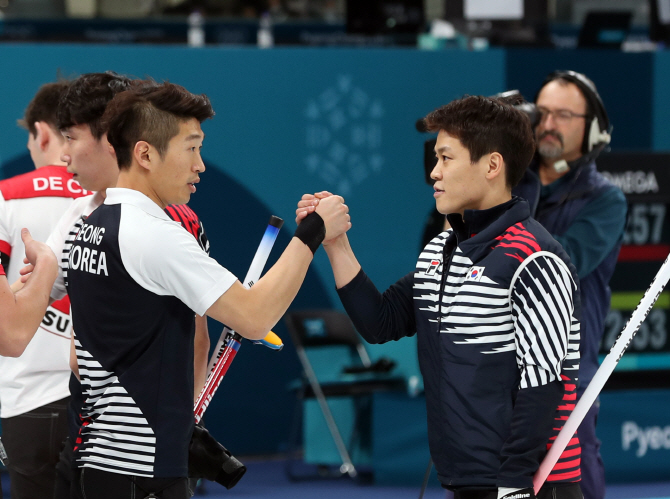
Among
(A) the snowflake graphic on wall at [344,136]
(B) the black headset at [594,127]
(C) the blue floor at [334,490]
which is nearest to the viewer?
(B) the black headset at [594,127]

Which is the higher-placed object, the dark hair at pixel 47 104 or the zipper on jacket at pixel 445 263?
the dark hair at pixel 47 104

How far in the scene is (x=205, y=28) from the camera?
30.0ft

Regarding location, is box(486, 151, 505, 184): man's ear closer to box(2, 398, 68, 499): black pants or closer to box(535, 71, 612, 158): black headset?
box(535, 71, 612, 158): black headset

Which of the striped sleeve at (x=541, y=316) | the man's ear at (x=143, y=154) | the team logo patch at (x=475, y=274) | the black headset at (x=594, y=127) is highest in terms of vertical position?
the man's ear at (x=143, y=154)

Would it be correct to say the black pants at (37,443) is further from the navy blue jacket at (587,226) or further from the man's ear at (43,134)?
the navy blue jacket at (587,226)

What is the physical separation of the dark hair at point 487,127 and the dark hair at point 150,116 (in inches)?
25.3

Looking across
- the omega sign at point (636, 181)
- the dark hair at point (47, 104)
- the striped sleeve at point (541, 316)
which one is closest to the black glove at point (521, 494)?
the striped sleeve at point (541, 316)

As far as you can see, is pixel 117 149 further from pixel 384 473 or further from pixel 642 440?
pixel 642 440

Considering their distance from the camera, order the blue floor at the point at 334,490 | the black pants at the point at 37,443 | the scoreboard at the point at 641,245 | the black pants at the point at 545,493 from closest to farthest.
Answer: the black pants at the point at 545,493, the black pants at the point at 37,443, the scoreboard at the point at 641,245, the blue floor at the point at 334,490

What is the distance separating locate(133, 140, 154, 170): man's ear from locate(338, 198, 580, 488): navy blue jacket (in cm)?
77

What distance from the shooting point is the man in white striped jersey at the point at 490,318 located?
2152mm

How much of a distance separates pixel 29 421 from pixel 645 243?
3.79 metres

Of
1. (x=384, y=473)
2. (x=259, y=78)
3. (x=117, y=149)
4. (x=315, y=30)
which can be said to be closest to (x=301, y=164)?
(x=259, y=78)

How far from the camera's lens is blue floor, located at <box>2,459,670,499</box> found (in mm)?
5570
